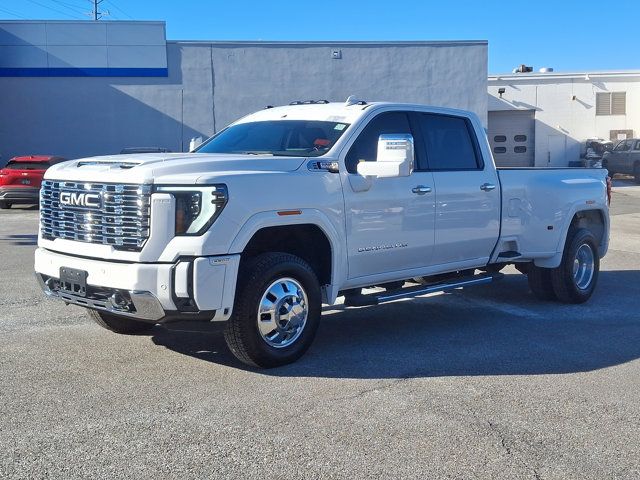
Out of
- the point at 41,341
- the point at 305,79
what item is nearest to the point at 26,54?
the point at 305,79

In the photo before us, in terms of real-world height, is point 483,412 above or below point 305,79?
below

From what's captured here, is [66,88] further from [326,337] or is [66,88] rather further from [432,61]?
[326,337]

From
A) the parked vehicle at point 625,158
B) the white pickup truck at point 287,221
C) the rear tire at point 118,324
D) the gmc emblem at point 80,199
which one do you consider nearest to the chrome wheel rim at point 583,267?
the white pickup truck at point 287,221

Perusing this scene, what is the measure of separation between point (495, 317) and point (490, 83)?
104 feet

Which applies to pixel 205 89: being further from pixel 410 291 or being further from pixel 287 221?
pixel 287 221

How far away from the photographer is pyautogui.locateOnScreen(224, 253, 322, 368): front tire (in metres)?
5.49

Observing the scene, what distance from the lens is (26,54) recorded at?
29.1m

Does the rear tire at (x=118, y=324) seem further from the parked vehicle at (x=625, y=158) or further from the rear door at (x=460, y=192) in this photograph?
the parked vehicle at (x=625, y=158)

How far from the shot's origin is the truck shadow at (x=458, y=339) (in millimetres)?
5934

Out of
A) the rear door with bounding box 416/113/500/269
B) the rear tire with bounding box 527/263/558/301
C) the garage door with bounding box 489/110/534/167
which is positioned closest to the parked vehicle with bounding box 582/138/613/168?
the garage door with bounding box 489/110/534/167

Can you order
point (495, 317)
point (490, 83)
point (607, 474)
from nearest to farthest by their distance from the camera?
1. point (607, 474)
2. point (495, 317)
3. point (490, 83)

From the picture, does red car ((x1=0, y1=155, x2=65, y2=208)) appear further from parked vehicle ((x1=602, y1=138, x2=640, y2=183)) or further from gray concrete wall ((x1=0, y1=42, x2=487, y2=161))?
parked vehicle ((x1=602, y1=138, x2=640, y2=183))

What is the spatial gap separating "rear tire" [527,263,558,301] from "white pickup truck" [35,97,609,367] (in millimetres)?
450

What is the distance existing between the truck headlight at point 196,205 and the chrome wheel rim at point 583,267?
5098 mm
